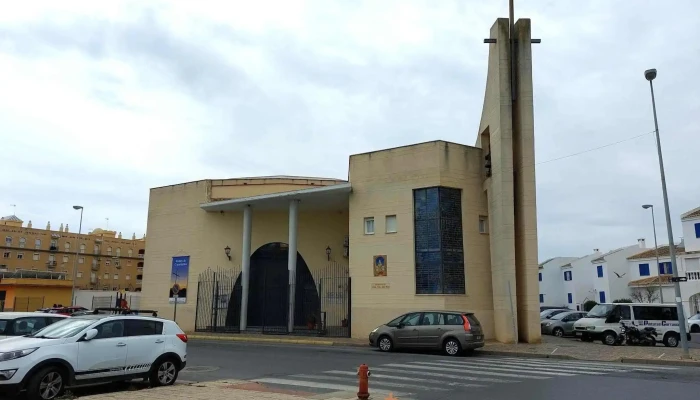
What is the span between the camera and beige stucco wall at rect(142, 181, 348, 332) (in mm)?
28812

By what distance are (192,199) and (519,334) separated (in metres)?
18.2

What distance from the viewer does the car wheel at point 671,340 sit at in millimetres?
22008

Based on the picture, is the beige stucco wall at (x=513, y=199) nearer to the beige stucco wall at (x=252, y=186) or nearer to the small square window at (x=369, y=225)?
the small square window at (x=369, y=225)

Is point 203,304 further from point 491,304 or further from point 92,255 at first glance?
point 92,255

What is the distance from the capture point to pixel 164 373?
1100 centimetres

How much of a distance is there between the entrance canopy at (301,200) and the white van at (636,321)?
1235cm

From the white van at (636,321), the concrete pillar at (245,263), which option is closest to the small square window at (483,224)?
the white van at (636,321)

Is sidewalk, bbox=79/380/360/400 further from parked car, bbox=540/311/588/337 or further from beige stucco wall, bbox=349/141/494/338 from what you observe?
parked car, bbox=540/311/588/337

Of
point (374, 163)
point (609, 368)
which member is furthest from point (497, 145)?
point (609, 368)

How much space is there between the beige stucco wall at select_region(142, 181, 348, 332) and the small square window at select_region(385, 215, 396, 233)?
20.3 ft

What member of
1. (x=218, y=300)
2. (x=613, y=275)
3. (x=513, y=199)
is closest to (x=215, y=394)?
(x=513, y=199)

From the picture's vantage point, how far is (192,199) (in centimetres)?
2973

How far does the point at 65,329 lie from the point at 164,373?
2084 millimetres

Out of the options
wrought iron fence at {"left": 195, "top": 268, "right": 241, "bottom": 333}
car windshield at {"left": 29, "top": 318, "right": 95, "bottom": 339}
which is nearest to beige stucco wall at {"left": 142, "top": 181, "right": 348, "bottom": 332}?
wrought iron fence at {"left": 195, "top": 268, "right": 241, "bottom": 333}
